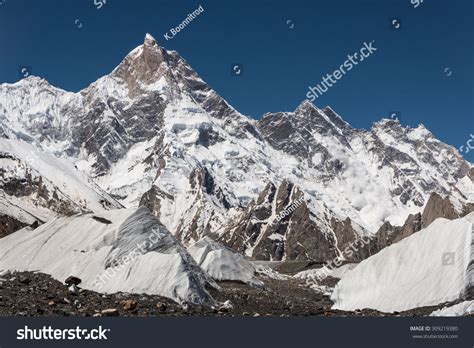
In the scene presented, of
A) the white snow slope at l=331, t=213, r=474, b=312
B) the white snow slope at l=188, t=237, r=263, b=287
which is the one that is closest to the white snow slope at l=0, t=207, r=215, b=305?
the white snow slope at l=331, t=213, r=474, b=312

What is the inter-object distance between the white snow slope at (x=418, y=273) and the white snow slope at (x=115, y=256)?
1541 centimetres

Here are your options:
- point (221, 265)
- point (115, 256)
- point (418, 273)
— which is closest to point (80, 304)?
point (115, 256)

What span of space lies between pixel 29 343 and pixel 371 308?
39.6 meters

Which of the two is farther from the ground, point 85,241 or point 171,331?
point 85,241

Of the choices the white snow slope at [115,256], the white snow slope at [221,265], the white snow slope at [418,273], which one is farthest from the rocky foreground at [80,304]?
the white snow slope at [221,265]

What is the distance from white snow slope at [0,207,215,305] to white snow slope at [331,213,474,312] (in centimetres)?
1541

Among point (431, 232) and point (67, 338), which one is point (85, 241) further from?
point (67, 338)

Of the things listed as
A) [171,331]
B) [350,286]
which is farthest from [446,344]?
[350,286]

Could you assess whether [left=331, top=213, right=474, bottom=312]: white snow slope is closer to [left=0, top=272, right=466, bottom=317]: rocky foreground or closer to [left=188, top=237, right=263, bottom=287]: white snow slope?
[left=0, top=272, right=466, bottom=317]: rocky foreground

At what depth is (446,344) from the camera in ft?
100

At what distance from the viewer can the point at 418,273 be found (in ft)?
197

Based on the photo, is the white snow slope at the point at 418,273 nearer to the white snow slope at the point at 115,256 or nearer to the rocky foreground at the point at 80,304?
the rocky foreground at the point at 80,304

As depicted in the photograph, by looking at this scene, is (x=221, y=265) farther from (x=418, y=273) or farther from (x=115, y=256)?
(x=418, y=273)

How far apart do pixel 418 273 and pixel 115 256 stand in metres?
26.7
